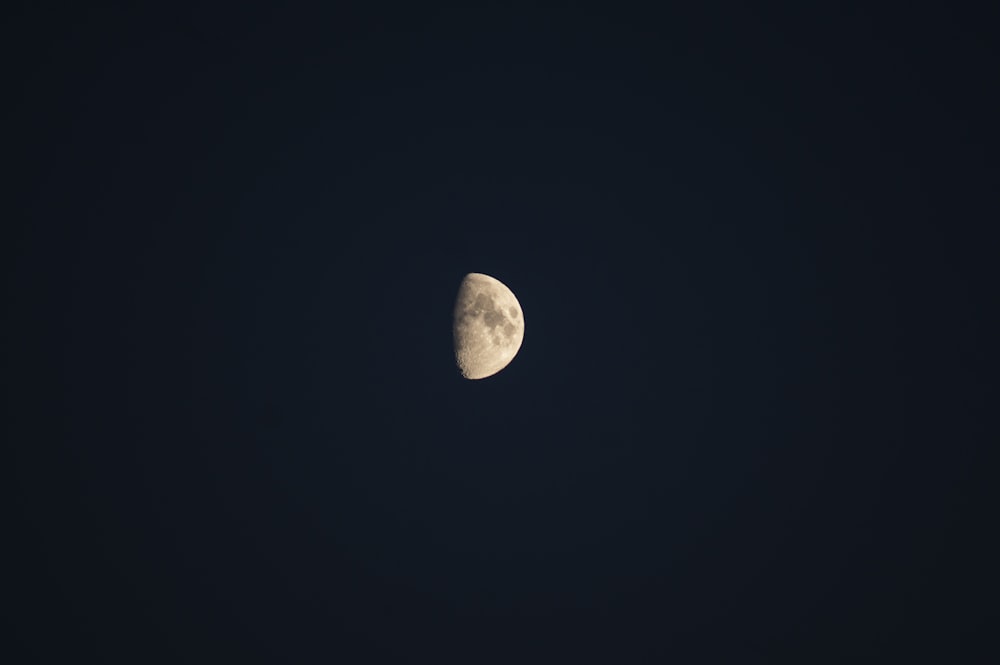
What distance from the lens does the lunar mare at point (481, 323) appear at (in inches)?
241

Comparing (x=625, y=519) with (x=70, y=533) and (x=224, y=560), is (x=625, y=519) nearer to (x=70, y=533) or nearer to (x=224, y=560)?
(x=224, y=560)

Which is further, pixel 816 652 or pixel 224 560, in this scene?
pixel 816 652

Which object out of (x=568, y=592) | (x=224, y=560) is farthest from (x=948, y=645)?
(x=224, y=560)

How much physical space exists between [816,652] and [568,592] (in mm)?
2704

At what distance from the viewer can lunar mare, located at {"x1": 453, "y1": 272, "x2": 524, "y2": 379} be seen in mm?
6121

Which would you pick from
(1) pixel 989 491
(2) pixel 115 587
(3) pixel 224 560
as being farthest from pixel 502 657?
(1) pixel 989 491

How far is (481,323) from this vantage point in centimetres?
613

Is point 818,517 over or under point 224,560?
over

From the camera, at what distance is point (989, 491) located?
21.2 feet

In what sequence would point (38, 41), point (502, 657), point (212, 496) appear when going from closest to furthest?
point (38, 41) < point (212, 496) < point (502, 657)

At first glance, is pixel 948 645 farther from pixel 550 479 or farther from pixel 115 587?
pixel 115 587

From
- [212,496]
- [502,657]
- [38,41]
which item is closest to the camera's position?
[38,41]

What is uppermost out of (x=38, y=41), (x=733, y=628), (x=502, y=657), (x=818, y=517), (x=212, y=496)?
(x=38, y=41)

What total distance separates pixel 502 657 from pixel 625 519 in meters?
1.93
